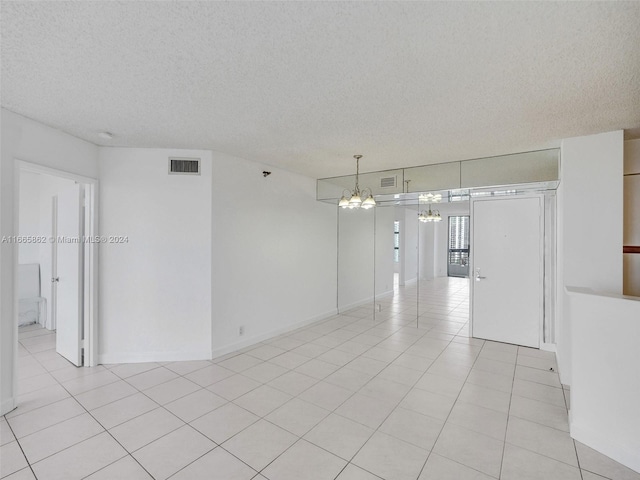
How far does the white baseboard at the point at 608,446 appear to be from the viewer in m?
2.18

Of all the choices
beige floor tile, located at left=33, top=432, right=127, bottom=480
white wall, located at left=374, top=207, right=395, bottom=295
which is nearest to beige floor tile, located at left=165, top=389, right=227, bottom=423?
beige floor tile, located at left=33, top=432, right=127, bottom=480

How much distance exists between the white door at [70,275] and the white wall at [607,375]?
5516mm

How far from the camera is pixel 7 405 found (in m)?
2.83

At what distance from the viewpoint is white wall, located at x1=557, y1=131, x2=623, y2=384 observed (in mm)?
3186

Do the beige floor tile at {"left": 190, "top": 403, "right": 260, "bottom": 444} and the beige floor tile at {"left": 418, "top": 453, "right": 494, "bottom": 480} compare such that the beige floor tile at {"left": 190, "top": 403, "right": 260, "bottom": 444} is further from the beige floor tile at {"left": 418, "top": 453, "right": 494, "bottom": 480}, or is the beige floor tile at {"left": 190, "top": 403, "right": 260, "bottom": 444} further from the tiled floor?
the beige floor tile at {"left": 418, "top": 453, "right": 494, "bottom": 480}

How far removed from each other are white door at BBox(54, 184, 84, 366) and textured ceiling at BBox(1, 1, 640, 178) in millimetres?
1102

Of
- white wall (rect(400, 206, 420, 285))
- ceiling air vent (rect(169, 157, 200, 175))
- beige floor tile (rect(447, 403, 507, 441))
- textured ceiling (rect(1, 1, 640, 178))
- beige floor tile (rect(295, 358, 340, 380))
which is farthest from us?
white wall (rect(400, 206, 420, 285))

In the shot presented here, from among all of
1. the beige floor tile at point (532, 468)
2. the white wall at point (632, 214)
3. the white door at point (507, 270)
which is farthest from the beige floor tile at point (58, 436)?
the white wall at point (632, 214)

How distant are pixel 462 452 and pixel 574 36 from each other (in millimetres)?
2948

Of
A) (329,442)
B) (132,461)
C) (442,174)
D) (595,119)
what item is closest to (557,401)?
(329,442)

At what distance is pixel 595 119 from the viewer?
9.60 feet

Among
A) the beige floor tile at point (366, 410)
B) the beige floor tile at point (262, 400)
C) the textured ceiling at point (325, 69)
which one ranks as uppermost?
the textured ceiling at point (325, 69)

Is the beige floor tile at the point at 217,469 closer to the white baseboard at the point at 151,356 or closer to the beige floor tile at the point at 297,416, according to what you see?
the beige floor tile at the point at 297,416

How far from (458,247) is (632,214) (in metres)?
8.53
